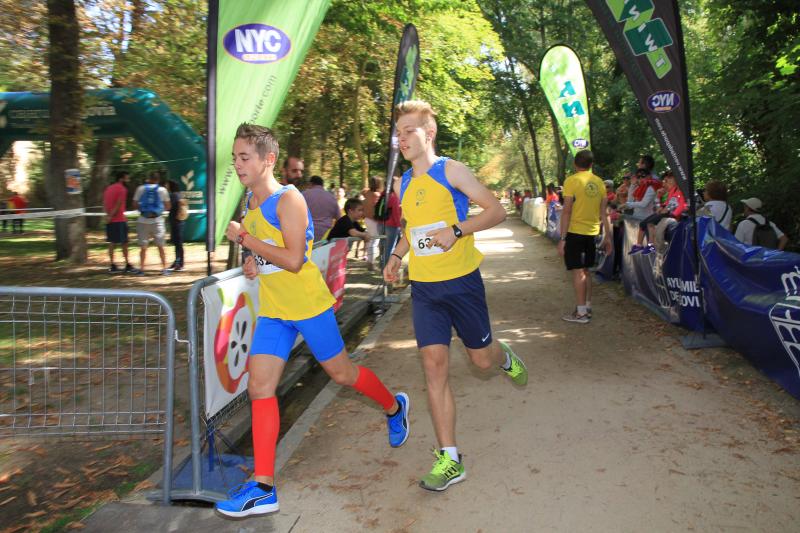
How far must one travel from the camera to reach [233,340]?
4.07 metres

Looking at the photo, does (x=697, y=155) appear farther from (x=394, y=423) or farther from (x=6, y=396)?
(x=6, y=396)

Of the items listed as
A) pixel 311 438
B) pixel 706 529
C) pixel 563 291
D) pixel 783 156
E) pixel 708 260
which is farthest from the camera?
pixel 783 156

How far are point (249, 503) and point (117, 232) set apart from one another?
10566 mm

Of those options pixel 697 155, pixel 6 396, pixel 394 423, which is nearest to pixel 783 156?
pixel 697 155

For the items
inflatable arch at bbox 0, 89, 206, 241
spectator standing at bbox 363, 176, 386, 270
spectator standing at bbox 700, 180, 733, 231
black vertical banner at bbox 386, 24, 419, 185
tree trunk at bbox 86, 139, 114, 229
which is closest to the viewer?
spectator standing at bbox 700, 180, 733, 231

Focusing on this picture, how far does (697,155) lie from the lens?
15.1m

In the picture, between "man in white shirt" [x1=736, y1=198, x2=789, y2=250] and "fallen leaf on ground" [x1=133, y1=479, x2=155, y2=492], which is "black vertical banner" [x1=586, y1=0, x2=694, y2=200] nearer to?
"man in white shirt" [x1=736, y1=198, x2=789, y2=250]

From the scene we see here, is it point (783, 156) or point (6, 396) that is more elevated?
point (783, 156)

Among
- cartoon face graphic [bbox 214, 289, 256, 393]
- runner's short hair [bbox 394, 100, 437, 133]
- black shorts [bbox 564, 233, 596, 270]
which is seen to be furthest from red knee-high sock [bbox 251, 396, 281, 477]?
black shorts [bbox 564, 233, 596, 270]

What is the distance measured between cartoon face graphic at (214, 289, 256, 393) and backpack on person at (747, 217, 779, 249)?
20.3 ft

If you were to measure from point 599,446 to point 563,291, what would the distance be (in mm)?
6504

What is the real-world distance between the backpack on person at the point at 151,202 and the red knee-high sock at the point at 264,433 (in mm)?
10058

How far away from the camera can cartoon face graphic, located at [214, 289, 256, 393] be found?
3.85 m

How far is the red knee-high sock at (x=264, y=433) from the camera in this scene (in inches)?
137
